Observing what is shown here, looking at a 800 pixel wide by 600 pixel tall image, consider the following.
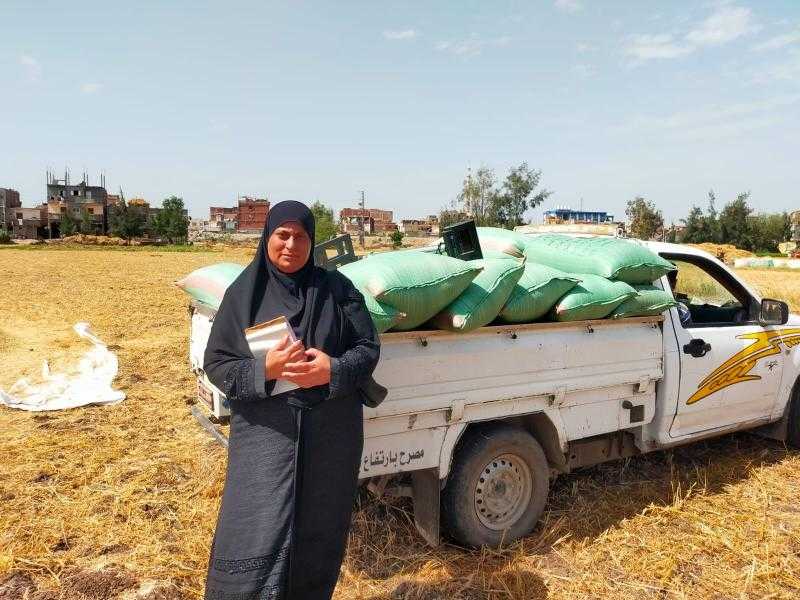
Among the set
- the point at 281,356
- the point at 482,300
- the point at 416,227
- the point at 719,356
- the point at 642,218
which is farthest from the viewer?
the point at 416,227

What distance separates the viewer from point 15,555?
344cm

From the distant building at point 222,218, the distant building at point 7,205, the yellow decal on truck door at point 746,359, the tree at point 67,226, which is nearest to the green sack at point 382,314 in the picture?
the yellow decal on truck door at point 746,359

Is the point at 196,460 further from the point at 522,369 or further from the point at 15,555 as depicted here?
the point at 522,369

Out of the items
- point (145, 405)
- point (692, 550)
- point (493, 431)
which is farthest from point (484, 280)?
point (145, 405)

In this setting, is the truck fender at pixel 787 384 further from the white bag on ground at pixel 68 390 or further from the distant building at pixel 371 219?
the distant building at pixel 371 219

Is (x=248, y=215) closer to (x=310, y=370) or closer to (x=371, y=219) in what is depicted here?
(x=371, y=219)

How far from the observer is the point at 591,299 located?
11.8ft

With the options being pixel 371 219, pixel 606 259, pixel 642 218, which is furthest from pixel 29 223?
pixel 606 259

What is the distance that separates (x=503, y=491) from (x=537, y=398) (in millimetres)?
606

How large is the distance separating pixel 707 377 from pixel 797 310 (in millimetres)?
11356

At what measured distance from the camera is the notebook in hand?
7.25 feet

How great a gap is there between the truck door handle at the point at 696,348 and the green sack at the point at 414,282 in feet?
6.30

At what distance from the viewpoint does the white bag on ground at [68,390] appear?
20.4 feet

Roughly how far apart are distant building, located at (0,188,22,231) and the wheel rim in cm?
10154
